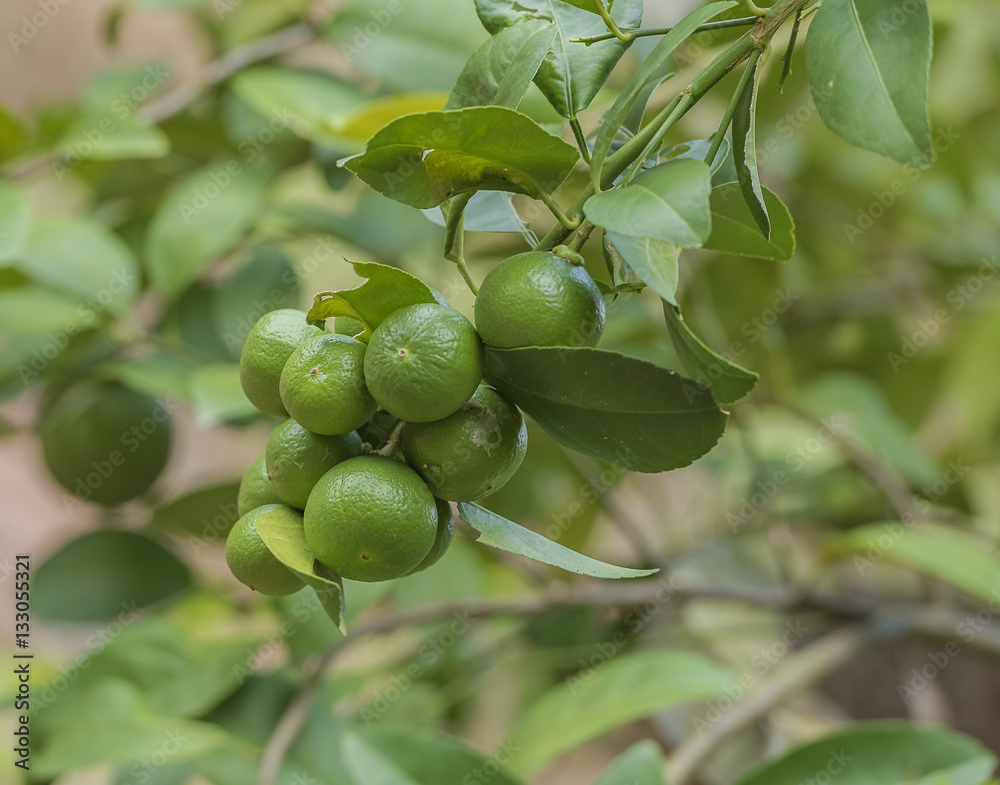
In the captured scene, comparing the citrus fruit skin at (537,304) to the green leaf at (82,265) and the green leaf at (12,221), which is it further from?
the green leaf at (82,265)

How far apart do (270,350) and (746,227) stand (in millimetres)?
189

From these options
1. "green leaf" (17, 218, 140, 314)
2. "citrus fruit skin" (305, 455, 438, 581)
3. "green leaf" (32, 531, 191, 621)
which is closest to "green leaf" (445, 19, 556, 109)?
"citrus fruit skin" (305, 455, 438, 581)

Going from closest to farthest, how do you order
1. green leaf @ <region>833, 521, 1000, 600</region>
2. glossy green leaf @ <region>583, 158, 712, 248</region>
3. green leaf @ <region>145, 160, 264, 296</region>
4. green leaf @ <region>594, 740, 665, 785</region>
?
glossy green leaf @ <region>583, 158, 712, 248</region>, green leaf @ <region>594, 740, 665, 785</region>, green leaf @ <region>833, 521, 1000, 600</region>, green leaf @ <region>145, 160, 264, 296</region>

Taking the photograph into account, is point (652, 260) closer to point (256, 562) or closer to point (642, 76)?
point (642, 76)

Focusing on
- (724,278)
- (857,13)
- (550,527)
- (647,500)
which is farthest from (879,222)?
(857,13)

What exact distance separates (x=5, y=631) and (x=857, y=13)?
1773 mm

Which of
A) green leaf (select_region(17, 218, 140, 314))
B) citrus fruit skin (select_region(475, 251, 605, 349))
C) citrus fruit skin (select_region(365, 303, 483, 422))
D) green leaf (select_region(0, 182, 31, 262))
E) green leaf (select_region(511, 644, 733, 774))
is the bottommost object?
green leaf (select_region(511, 644, 733, 774))

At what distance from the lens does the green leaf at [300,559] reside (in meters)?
0.27

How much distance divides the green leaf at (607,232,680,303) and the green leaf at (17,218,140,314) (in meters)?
0.63

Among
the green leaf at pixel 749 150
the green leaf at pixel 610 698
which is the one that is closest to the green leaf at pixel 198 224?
the green leaf at pixel 610 698

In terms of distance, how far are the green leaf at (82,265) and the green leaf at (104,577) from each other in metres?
0.23

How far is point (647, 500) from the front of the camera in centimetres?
129

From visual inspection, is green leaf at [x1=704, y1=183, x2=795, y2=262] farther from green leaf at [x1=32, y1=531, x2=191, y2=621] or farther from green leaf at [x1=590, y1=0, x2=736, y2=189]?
green leaf at [x1=32, y1=531, x2=191, y2=621]

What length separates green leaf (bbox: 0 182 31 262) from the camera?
0.64 m
